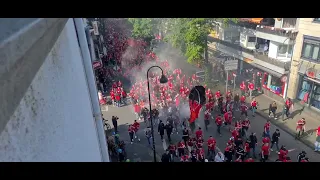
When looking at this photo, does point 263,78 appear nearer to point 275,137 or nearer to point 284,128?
point 284,128

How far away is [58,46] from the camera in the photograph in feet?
14.3

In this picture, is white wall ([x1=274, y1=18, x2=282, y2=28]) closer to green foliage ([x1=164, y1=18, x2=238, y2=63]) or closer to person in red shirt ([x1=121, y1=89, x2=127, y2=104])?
green foliage ([x1=164, y1=18, x2=238, y2=63])

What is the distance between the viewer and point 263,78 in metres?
21.6

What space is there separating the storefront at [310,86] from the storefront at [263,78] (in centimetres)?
132

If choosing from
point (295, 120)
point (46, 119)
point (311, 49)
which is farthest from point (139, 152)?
point (311, 49)

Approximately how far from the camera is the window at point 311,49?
16750 mm

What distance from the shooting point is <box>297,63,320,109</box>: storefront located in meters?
17.1

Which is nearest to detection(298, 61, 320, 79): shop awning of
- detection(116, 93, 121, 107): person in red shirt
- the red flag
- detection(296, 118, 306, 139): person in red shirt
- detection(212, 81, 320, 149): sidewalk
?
detection(212, 81, 320, 149): sidewalk

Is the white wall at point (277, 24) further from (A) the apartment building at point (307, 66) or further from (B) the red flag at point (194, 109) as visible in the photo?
(B) the red flag at point (194, 109)

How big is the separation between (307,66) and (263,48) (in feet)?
16.4

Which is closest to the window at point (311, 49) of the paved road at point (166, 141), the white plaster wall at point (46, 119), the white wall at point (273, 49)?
the white wall at point (273, 49)
